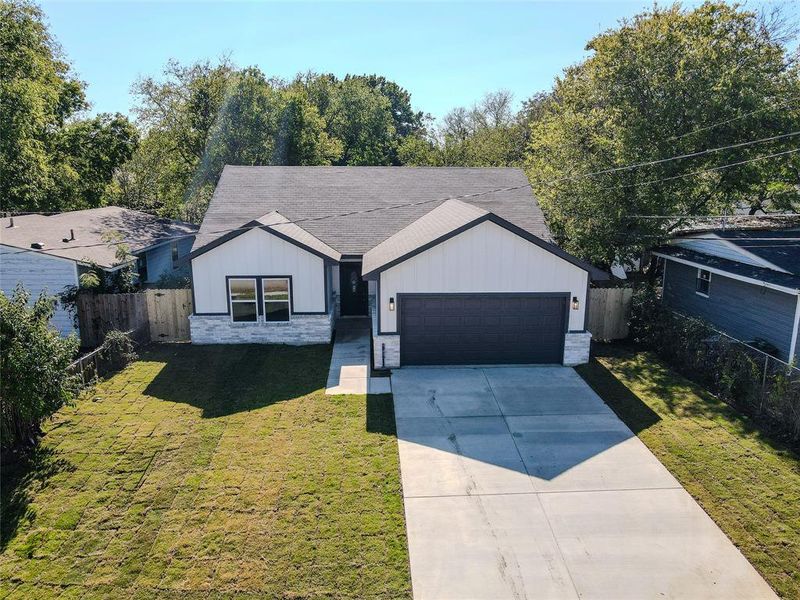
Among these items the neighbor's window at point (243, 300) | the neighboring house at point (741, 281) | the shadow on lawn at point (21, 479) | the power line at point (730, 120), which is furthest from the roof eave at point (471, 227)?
the shadow on lawn at point (21, 479)

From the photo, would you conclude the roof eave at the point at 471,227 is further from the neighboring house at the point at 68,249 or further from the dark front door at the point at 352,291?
the neighboring house at the point at 68,249

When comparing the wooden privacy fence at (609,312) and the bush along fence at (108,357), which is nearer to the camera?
the bush along fence at (108,357)

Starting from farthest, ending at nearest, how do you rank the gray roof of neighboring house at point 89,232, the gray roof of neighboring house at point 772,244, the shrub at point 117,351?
the gray roof of neighboring house at point 89,232 < the gray roof of neighboring house at point 772,244 < the shrub at point 117,351

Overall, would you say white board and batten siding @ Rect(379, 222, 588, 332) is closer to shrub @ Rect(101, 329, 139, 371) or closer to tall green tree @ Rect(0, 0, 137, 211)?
shrub @ Rect(101, 329, 139, 371)

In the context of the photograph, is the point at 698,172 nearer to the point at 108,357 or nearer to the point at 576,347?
the point at 576,347

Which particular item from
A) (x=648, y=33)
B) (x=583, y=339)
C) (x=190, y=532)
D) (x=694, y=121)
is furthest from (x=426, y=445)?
(x=648, y=33)

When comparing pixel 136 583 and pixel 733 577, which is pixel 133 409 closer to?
pixel 136 583

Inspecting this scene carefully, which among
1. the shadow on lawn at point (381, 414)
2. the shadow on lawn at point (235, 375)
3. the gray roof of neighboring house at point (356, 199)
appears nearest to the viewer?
the shadow on lawn at point (381, 414)
